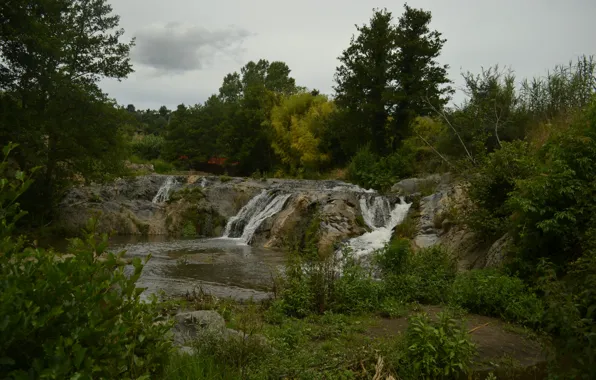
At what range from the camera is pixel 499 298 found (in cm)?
627

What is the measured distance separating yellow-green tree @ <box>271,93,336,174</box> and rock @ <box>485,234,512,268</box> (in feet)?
60.0

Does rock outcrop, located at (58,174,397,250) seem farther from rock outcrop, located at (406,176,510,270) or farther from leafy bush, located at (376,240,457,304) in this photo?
leafy bush, located at (376,240,457,304)

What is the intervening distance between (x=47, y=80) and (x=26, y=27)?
70.0 inches

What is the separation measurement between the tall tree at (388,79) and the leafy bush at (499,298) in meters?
13.6

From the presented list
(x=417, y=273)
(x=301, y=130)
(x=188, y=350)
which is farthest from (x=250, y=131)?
(x=188, y=350)

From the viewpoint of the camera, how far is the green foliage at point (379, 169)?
19.1 m

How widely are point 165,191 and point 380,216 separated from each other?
11274 mm

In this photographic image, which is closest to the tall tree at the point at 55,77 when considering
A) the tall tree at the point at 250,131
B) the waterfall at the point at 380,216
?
the waterfall at the point at 380,216

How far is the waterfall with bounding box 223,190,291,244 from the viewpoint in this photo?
16.5 metres

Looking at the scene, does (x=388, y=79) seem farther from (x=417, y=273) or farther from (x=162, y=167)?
(x=162, y=167)

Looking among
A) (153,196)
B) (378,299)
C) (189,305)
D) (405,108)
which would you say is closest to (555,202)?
(378,299)

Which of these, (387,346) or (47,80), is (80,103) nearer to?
(47,80)

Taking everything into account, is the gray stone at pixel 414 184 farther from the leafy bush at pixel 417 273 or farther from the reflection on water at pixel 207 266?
the leafy bush at pixel 417 273

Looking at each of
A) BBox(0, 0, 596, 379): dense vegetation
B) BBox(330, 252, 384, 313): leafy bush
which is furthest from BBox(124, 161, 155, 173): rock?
BBox(330, 252, 384, 313): leafy bush
